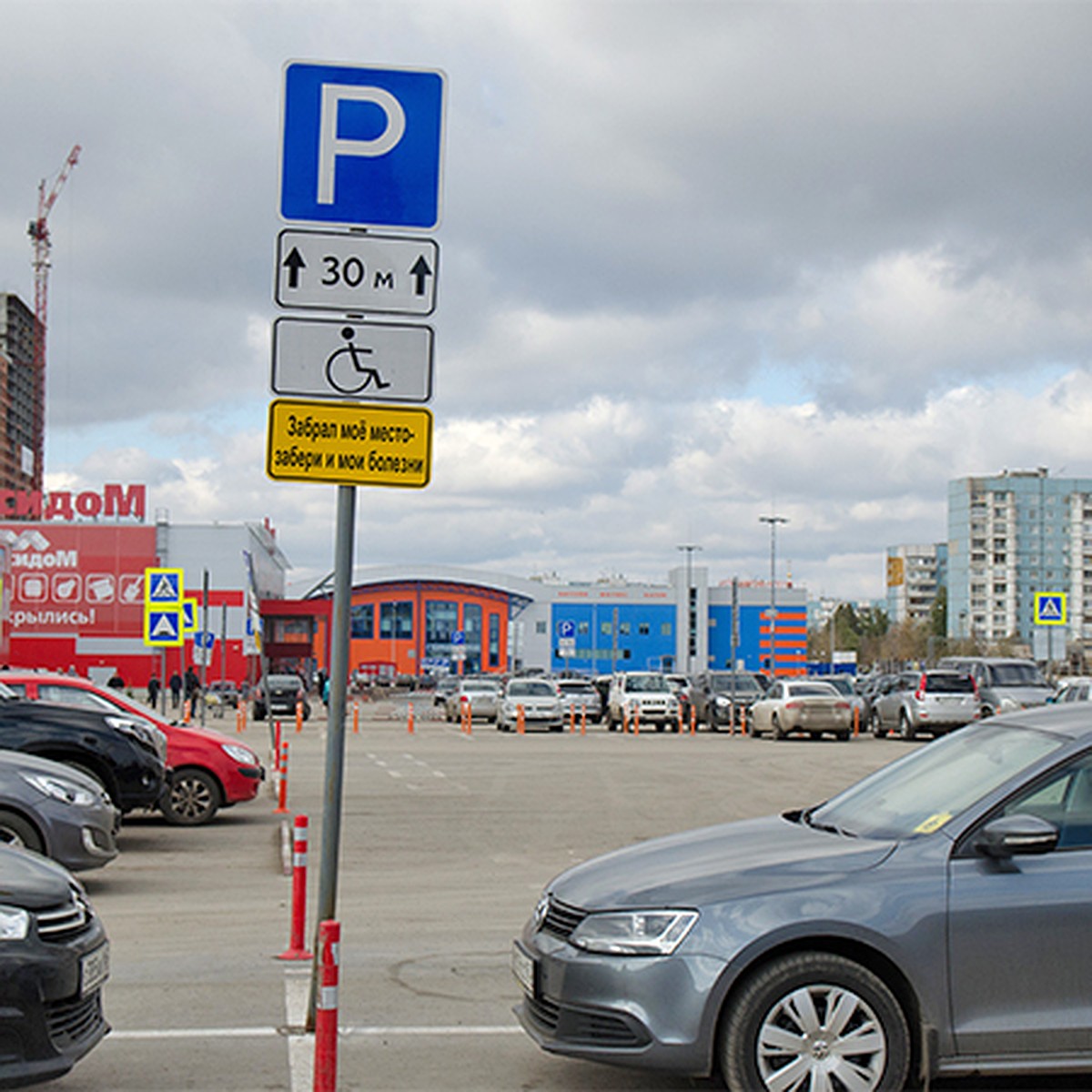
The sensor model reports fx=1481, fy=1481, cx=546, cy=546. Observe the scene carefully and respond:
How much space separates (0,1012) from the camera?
5.41 m

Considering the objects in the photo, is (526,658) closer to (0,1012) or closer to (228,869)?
(228,869)

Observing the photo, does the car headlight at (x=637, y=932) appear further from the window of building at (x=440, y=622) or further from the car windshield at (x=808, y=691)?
the window of building at (x=440, y=622)

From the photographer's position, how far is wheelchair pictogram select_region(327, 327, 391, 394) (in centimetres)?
633

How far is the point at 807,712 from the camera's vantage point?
39.3 meters

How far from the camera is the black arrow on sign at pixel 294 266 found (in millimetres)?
6398

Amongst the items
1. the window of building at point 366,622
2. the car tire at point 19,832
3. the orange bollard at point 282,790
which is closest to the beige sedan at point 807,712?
the orange bollard at point 282,790

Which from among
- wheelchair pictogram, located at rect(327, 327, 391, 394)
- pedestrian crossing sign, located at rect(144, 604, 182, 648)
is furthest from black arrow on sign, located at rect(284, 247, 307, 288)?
pedestrian crossing sign, located at rect(144, 604, 182, 648)

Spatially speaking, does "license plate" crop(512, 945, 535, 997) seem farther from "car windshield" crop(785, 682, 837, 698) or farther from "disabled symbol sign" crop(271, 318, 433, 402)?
"car windshield" crop(785, 682, 837, 698)

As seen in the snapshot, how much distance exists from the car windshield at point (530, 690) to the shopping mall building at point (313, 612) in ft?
21.4

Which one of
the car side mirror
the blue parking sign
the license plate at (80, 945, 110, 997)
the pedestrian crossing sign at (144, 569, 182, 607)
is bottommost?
the license plate at (80, 945, 110, 997)

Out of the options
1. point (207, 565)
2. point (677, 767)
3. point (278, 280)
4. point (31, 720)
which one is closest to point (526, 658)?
point (207, 565)

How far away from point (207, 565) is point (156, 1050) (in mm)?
79427

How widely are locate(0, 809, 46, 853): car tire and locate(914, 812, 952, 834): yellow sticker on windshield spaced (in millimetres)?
6814

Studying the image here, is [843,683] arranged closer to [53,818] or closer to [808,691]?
[808,691]
